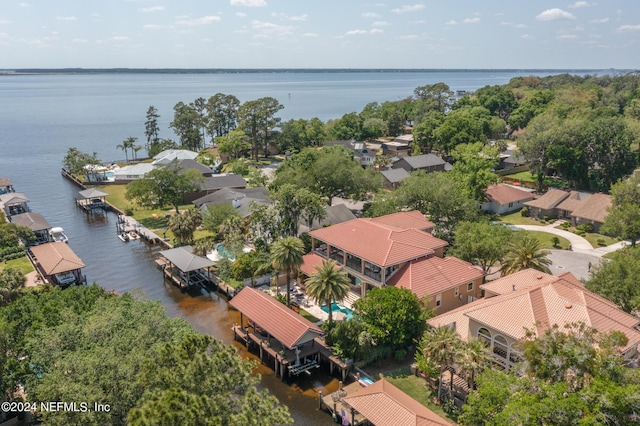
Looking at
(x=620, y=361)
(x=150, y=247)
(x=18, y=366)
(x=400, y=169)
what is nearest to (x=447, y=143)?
(x=400, y=169)

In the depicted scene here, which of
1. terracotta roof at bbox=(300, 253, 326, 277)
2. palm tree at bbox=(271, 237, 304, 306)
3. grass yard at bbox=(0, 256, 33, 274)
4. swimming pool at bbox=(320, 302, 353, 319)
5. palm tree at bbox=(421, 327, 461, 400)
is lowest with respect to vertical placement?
swimming pool at bbox=(320, 302, 353, 319)

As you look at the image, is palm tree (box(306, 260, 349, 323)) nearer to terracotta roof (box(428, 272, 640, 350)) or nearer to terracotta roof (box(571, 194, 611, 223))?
terracotta roof (box(428, 272, 640, 350))

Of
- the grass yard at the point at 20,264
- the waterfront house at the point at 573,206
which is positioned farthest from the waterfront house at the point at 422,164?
the grass yard at the point at 20,264

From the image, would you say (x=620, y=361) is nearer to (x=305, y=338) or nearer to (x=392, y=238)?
(x=305, y=338)

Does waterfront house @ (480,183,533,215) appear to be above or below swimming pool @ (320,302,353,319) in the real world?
above

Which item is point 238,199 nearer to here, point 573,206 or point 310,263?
point 310,263

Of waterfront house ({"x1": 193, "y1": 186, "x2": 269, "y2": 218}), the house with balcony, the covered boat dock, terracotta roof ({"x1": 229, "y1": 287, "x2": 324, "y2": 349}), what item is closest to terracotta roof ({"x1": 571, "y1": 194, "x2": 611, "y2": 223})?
the house with balcony
